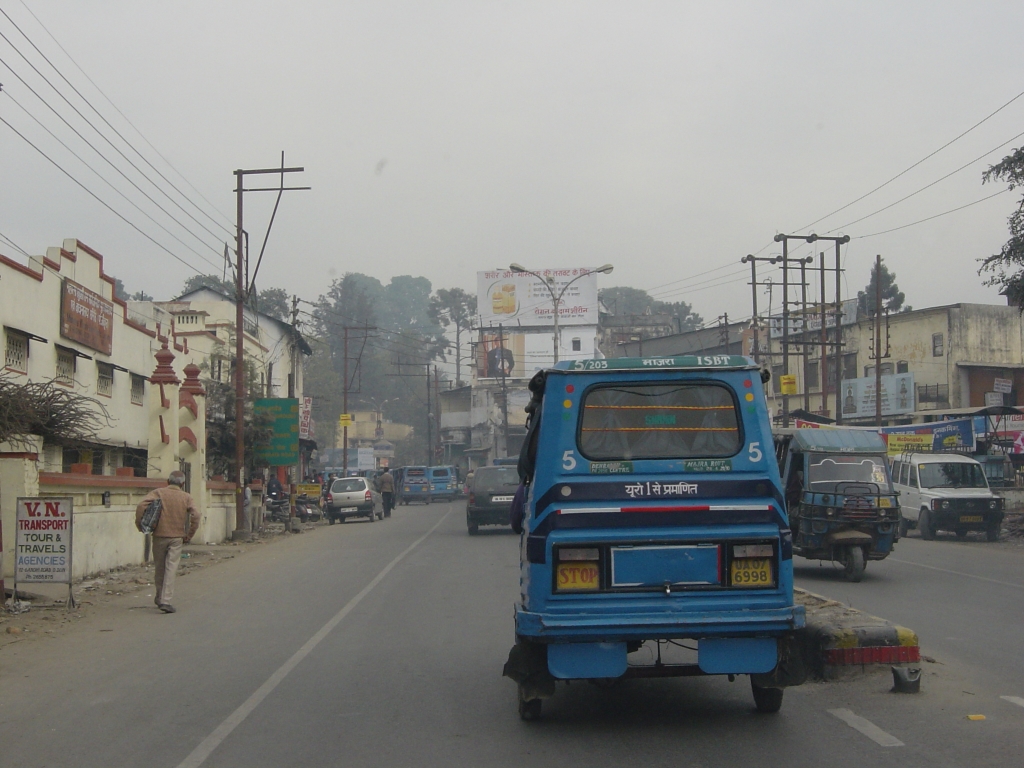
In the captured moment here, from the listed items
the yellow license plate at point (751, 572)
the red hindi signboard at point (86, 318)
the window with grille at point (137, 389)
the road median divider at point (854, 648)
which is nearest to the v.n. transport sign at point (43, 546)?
the road median divider at point (854, 648)

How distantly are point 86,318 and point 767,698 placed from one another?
2367 cm

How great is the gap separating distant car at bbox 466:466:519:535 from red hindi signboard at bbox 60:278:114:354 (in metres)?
10.6

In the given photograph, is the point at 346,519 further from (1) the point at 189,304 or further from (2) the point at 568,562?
(2) the point at 568,562

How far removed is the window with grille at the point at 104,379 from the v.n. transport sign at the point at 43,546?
15202 mm

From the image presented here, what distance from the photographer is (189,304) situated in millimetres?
49688

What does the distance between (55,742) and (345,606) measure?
6738 millimetres

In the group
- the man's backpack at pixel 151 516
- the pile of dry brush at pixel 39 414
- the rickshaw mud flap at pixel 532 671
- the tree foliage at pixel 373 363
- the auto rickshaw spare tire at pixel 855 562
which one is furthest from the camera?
the tree foliage at pixel 373 363

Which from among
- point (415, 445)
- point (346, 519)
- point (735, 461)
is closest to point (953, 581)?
point (735, 461)

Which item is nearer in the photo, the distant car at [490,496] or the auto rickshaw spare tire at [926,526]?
the auto rickshaw spare tire at [926,526]

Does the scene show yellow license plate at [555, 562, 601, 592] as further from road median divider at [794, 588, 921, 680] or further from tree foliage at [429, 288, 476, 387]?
tree foliage at [429, 288, 476, 387]

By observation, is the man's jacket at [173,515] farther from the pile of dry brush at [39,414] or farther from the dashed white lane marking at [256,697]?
the dashed white lane marking at [256,697]

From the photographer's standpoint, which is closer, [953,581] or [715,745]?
[715,745]

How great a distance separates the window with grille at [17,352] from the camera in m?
22.6

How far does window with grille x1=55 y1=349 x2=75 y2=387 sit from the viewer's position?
2527 cm
